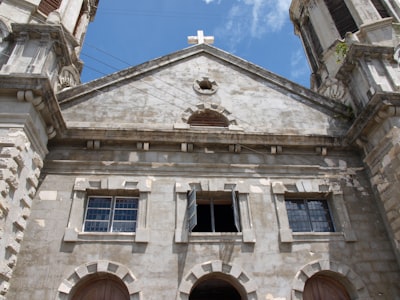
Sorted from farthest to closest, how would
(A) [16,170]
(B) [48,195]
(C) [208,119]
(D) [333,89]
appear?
1. (D) [333,89]
2. (C) [208,119]
3. (B) [48,195]
4. (A) [16,170]

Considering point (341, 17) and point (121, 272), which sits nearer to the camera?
point (121, 272)

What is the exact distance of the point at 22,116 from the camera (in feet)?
31.7

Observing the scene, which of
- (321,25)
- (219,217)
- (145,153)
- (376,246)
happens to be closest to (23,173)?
(145,153)

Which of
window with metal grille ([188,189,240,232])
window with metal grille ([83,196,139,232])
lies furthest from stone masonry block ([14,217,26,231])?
window with metal grille ([188,189,240,232])

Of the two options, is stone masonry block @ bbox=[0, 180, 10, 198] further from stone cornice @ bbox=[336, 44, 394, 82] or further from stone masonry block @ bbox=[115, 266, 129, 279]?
stone cornice @ bbox=[336, 44, 394, 82]

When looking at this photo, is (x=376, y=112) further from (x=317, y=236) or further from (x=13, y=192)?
(x=13, y=192)

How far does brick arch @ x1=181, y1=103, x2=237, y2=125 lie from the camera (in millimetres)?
12812

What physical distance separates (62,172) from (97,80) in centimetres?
A: 392

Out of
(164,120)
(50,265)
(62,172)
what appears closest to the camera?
(50,265)

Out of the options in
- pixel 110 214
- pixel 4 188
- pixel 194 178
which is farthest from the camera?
pixel 194 178

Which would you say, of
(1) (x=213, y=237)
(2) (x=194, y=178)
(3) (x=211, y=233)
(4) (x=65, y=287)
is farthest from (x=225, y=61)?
(4) (x=65, y=287)

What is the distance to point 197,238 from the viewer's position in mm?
10141

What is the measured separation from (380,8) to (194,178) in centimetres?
1301

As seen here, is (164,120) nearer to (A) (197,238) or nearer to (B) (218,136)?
(B) (218,136)
